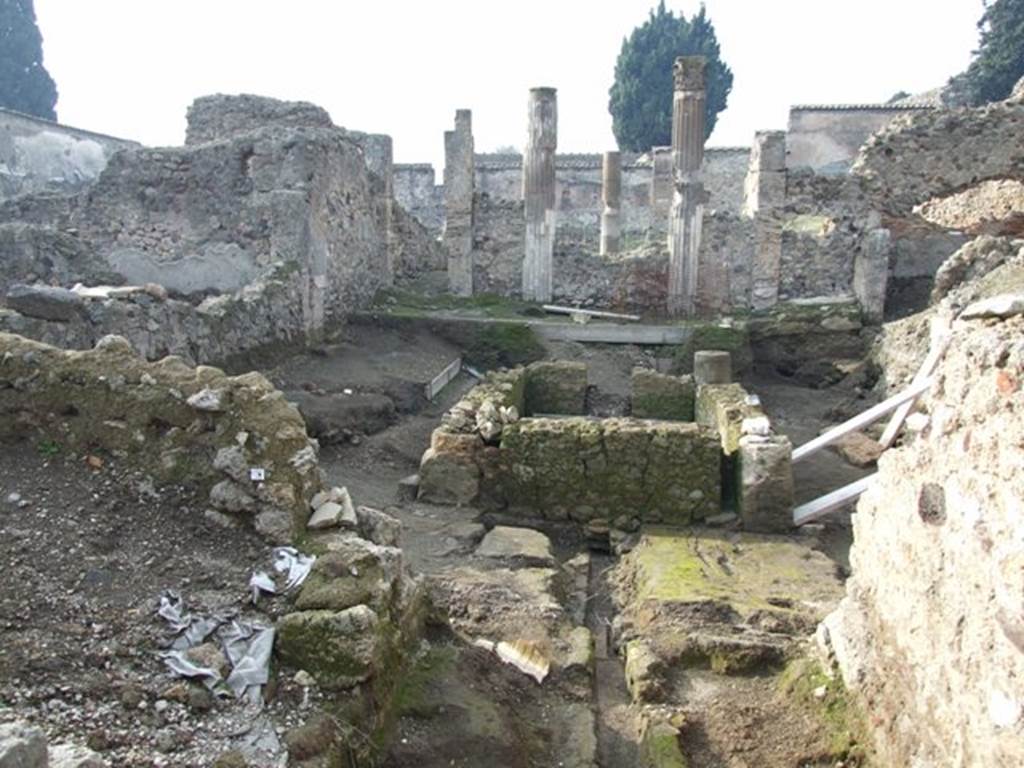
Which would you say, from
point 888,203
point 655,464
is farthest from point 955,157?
point 655,464

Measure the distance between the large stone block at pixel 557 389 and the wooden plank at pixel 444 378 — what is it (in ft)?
4.29

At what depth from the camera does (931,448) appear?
3.92 meters

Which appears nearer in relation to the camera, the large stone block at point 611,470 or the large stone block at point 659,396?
the large stone block at point 611,470

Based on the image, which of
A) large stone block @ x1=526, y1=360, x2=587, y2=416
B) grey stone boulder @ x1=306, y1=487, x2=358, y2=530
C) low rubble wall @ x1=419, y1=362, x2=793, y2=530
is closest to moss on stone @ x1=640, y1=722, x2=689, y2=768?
grey stone boulder @ x1=306, y1=487, x2=358, y2=530

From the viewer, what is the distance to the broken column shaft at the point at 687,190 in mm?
17344

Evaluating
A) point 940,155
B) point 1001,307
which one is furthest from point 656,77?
point 1001,307

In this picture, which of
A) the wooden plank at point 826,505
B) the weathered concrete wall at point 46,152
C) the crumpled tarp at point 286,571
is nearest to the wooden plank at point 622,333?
the wooden plank at point 826,505

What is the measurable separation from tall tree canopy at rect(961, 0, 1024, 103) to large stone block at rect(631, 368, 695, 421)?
2412cm

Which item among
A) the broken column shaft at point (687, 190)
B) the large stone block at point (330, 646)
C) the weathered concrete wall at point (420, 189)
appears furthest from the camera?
the weathered concrete wall at point (420, 189)

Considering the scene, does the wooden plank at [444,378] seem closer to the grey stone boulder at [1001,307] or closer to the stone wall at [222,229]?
the stone wall at [222,229]

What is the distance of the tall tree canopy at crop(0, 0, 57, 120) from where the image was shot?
34.3m

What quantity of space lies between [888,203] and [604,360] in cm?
781

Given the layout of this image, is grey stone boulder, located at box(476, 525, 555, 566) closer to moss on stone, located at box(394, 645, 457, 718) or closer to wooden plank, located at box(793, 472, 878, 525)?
wooden plank, located at box(793, 472, 878, 525)

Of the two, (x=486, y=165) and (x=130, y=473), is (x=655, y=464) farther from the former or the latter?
(x=486, y=165)
